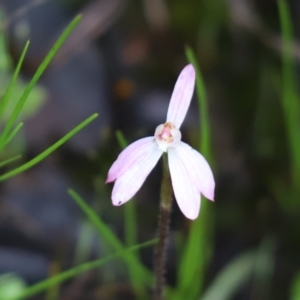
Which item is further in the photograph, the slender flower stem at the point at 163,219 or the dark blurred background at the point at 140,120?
the dark blurred background at the point at 140,120

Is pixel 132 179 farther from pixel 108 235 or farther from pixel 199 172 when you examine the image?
pixel 108 235

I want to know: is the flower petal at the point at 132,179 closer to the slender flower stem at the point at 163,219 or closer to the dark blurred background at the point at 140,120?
the slender flower stem at the point at 163,219

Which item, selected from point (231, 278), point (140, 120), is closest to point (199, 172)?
point (231, 278)

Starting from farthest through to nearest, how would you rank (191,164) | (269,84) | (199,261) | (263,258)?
1. (269,84)
2. (263,258)
3. (199,261)
4. (191,164)

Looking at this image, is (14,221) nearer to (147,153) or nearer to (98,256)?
(98,256)

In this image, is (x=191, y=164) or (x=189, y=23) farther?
(x=189, y=23)

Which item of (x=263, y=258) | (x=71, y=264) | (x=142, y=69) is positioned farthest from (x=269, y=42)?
(x=71, y=264)

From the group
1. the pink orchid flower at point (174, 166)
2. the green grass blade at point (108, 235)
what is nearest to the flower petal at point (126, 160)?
the pink orchid flower at point (174, 166)
